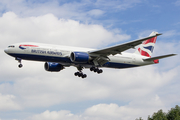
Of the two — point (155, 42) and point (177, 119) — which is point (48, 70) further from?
point (177, 119)

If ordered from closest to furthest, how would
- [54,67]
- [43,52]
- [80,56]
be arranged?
[43,52] < [80,56] < [54,67]

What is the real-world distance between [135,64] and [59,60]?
1341cm

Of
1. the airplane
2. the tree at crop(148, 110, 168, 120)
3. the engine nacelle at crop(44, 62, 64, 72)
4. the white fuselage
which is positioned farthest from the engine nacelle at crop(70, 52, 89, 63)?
the tree at crop(148, 110, 168, 120)

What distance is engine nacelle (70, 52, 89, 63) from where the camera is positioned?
39.4 metres

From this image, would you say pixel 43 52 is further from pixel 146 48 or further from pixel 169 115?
pixel 169 115

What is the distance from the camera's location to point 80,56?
39.8 metres

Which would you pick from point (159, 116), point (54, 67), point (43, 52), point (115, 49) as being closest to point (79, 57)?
point (43, 52)

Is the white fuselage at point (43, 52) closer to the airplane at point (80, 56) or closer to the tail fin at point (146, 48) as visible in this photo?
the airplane at point (80, 56)

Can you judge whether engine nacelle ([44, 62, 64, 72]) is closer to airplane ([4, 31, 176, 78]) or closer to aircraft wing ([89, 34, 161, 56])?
airplane ([4, 31, 176, 78])

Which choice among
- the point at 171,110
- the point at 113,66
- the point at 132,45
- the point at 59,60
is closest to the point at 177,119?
the point at 171,110

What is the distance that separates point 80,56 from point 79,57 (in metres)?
0.25

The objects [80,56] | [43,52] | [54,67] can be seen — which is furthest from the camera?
[54,67]

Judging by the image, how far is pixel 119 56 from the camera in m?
44.8

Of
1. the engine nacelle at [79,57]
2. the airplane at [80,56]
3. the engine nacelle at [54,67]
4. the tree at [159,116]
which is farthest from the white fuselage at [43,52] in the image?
the tree at [159,116]
